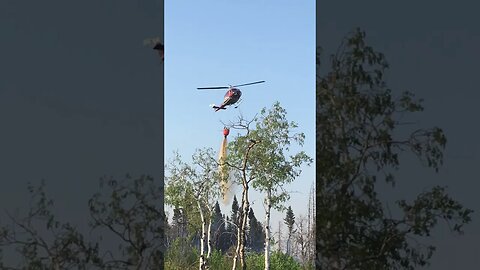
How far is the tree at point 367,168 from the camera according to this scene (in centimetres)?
255

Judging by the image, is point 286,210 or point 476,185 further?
point 286,210

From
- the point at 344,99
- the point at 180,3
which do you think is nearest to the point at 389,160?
the point at 344,99

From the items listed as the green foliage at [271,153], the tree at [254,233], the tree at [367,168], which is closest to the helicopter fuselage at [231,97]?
the green foliage at [271,153]

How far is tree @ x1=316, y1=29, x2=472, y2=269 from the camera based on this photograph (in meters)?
2.55

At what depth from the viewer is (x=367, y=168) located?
8.48ft

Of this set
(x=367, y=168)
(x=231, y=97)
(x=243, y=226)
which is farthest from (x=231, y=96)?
(x=367, y=168)

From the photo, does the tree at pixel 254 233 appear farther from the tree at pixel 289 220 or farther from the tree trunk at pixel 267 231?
the tree at pixel 289 220

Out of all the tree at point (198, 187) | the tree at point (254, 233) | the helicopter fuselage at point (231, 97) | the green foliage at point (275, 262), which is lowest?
the green foliage at point (275, 262)

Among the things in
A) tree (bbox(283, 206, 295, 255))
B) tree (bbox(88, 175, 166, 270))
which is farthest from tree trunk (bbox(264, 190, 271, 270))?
tree (bbox(88, 175, 166, 270))

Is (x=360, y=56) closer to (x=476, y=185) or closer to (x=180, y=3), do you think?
(x=476, y=185)

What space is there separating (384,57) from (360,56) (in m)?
0.10

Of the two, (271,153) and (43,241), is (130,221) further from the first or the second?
(271,153)

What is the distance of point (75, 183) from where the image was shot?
2.49m

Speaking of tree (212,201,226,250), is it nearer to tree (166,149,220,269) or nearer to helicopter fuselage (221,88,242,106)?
tree (166,149,220,269)
